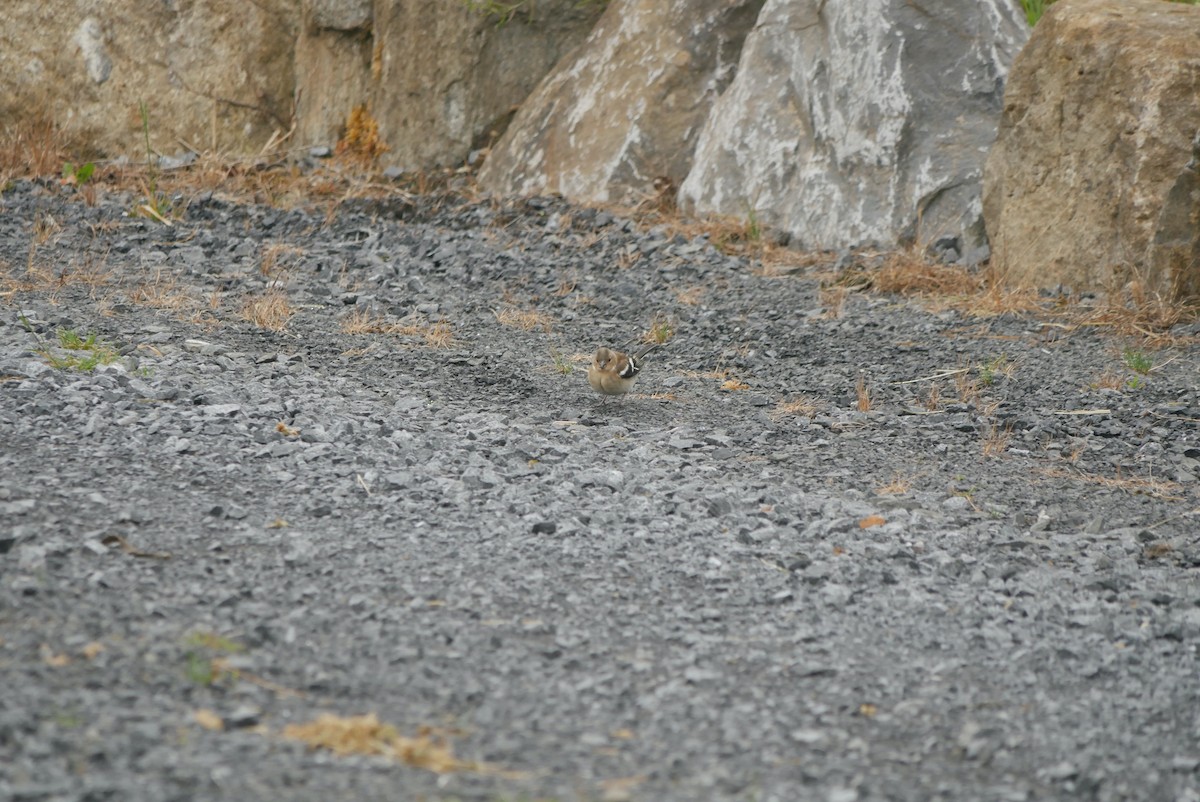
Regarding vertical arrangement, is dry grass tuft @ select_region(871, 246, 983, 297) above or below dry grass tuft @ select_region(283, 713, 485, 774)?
above

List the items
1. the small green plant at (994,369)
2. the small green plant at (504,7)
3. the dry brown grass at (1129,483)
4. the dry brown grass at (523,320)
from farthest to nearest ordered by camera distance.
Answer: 1. the small green plant at (504,7)
2. the dry brown grass at (523,320)
3. the small green plant at (994,369)
4. the dry brown grass at (1129,483)

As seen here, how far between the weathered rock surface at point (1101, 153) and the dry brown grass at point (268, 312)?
4.42 meters

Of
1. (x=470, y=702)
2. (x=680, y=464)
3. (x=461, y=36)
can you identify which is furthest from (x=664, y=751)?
(x=461, y=36)

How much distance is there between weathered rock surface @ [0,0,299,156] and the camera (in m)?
10.4

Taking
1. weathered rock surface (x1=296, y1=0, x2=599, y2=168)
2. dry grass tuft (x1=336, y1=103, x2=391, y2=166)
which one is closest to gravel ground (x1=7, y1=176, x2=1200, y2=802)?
dry grass tuft (x1=336, y1=103, x2=391, y2=166)

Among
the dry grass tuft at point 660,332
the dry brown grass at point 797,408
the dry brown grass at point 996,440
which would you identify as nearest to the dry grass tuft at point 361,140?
the dry grass tuft at point 660,332

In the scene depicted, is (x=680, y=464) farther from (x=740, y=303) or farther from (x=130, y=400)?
(x=740, y=303)

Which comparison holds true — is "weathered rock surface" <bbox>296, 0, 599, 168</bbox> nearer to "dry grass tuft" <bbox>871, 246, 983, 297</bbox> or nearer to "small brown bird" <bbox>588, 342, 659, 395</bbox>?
"dry grass tuft" <bbox>871, 246, 983, 297</bbox>

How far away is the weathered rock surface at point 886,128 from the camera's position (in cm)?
845

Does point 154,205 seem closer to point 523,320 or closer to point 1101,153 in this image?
point 523,320

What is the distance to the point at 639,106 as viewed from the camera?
974 centimetres

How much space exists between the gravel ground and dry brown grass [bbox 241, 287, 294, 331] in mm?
67

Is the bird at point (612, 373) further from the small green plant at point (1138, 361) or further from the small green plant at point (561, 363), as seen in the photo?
the small green plant at point (1138, 361)

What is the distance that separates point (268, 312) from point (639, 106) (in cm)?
412
